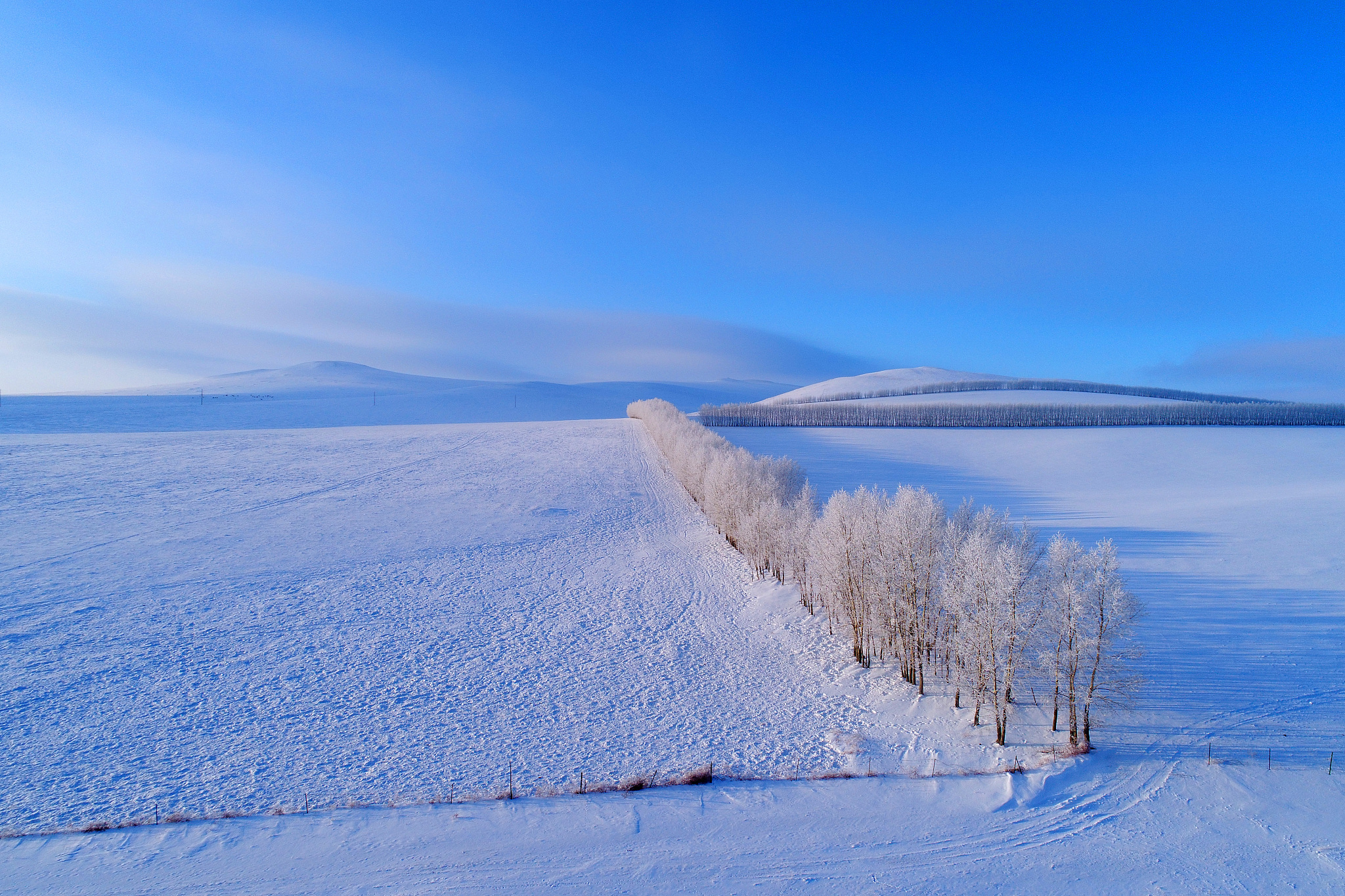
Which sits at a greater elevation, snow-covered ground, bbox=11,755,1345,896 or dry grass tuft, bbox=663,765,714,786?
snow-covered ground, bbox=11,755,1345,896

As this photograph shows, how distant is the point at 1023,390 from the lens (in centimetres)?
8631

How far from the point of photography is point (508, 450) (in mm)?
46344

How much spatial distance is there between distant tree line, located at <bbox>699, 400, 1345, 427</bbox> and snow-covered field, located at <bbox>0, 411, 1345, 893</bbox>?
45.4 meters

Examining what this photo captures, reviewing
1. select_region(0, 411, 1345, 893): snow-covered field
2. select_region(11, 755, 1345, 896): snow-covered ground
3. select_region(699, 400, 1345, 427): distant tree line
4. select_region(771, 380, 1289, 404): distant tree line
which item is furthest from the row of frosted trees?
select_region(771, 380, 1289, 404): distant tree line

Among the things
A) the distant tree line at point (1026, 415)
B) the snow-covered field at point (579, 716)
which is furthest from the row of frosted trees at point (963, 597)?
the distant tree line at point (1026, 415)

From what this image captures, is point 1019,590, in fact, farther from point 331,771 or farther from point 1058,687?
point 331,771

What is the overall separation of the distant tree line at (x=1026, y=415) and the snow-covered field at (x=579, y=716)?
45371mm

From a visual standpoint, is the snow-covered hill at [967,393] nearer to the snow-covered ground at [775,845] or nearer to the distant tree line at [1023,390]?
the distant tree line at [1023,390]

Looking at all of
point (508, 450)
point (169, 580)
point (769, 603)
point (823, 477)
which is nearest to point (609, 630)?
point (769, 603)

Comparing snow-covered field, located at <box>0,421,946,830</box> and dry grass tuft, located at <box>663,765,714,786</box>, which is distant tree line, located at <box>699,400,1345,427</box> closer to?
snow-covered field, located at <box>0,421,946,830</box>

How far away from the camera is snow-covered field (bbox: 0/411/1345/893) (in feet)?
25.7

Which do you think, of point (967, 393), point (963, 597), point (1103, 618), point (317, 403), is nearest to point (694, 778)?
point (963, 597)

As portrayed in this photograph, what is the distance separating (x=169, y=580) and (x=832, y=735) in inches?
733

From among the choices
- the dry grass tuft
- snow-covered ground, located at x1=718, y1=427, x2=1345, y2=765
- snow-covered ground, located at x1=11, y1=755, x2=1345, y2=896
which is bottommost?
the dry grass tuft
